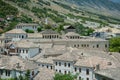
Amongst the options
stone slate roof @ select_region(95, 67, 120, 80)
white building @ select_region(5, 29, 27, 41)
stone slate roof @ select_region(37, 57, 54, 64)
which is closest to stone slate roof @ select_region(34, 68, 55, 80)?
stone slate roof @ select_region(37, 57, 54, 64)

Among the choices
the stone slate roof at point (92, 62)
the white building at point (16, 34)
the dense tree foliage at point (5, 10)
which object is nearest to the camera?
the stone slate roof at point (92, 62)

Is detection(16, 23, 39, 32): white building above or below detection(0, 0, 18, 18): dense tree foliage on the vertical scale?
below

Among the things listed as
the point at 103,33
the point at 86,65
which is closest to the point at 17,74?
the point at 86,65

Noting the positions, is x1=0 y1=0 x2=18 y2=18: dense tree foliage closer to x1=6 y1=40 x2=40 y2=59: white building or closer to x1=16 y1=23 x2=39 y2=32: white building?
x1=16 y1=23 x2=39 y2=32: white building

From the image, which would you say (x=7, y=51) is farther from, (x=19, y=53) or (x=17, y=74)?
(x=17, y=74)

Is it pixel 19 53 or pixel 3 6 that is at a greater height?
pixel 3 6

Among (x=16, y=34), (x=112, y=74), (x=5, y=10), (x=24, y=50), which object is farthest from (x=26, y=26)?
(x=112, y=74)

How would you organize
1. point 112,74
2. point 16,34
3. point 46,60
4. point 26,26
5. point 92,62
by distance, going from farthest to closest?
1. point 26,26
2. point 16,34
3. point 46,60
4. point 92,62
5. point 112,74

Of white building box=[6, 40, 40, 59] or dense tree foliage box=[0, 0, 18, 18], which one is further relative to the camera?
dense tree foliage box=[0, 0, 18, 18]

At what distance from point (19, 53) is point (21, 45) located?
220cm

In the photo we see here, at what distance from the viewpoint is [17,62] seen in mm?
63125

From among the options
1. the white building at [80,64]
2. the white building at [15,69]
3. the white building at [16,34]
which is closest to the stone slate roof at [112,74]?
the white building at [80,64]

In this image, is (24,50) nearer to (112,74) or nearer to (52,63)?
(52,63)

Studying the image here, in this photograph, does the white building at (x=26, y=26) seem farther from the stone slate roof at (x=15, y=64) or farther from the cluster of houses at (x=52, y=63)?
the stone slate roof at (x=15, y=64)
